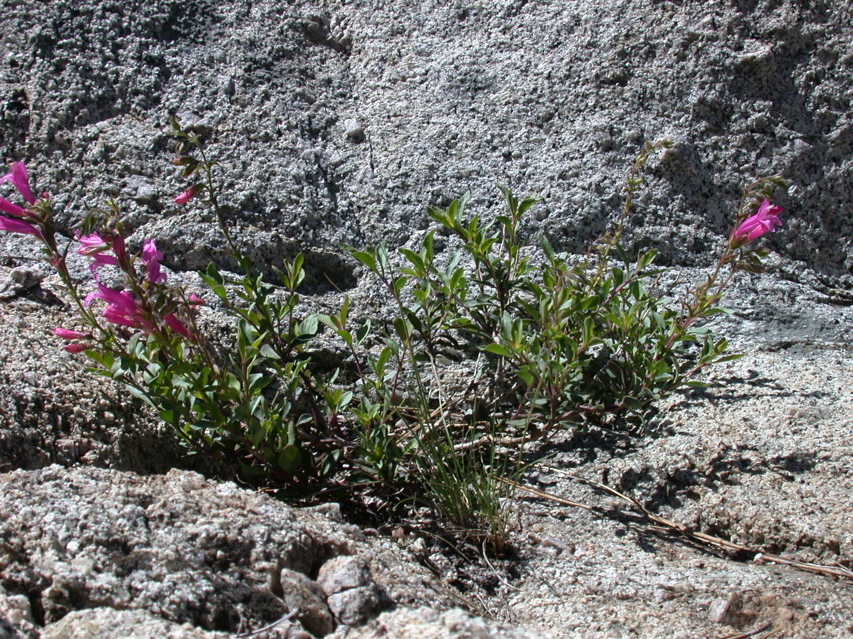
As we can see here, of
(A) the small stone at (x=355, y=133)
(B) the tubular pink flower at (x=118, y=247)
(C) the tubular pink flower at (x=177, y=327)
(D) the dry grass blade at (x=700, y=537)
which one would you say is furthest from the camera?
(A) the small stone at (x=355, y=133)

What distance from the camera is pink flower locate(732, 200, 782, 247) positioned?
2176mm

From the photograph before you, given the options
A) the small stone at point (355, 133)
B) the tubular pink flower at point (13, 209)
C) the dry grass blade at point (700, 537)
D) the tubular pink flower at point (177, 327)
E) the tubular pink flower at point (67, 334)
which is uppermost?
the small stone at point (355, 133)

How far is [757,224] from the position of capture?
219 centimetres

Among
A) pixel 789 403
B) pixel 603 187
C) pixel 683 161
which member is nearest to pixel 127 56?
pixel 603 187

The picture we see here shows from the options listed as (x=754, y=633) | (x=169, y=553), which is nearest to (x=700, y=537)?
(x=754, y=633)

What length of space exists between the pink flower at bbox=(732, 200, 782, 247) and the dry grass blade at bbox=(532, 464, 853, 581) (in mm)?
784

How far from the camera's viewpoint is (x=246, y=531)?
1.41m

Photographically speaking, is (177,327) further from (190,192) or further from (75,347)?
(190,192)

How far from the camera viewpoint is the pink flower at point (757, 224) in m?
2.18

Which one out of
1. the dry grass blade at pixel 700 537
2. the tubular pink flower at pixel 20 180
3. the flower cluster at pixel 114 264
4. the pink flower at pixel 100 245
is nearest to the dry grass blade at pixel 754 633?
the dry grass blade at pixel 700 537

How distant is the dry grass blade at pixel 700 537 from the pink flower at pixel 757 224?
2.57 feet

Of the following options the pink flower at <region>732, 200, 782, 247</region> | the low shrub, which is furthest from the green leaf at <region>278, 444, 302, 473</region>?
the pink flower at <region>732, 200, 782, 247</region>

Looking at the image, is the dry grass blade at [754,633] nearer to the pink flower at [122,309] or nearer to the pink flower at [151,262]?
the pink flower at [122,309]

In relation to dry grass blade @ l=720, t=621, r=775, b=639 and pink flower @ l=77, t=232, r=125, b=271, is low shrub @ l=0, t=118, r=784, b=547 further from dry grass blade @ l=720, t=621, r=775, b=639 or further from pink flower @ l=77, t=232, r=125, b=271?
dry grass blade @ l=720, t=621, r=775, b=639
